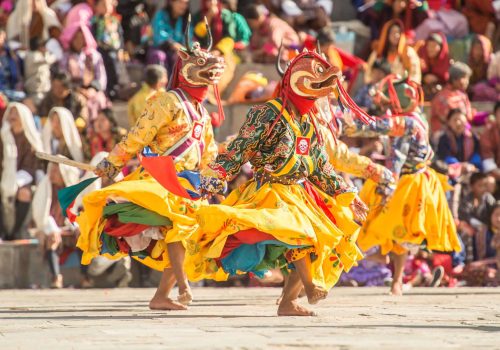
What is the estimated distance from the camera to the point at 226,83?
15.9 m

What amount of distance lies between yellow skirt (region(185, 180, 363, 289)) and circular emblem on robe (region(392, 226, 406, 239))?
251 cm

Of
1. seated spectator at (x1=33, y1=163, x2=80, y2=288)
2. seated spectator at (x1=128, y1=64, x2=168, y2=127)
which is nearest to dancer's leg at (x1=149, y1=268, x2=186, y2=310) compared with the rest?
seated spectator at (x1=128, y1=64, x2=168, y2=127)

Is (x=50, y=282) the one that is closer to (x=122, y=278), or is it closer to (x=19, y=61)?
(x=122, y=278)

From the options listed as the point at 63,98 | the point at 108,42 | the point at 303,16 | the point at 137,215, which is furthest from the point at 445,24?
the point at 137,215

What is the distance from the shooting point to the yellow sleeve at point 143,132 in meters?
9.34

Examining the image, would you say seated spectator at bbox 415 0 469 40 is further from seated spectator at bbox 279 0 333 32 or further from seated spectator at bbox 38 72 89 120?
seated spectator at bbox 38 72 89 120

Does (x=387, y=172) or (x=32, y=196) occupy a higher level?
(x=387, y=172)

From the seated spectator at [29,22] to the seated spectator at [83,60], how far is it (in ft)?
1.78

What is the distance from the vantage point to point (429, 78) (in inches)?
601

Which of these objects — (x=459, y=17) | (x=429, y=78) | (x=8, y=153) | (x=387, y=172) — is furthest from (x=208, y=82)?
(x=459, y=17)

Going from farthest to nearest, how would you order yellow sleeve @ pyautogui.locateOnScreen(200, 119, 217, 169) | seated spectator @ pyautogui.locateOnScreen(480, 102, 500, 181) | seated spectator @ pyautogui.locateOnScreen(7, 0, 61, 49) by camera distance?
seated spectator @ pyautogui.locateOnScreen(7, 0, 61, 49)
seated spectator @ pyautogui.locateOnScreen(480, 102, 500, 181)
yellow sleeve @ pyautogui.locateOnScreen(200, 119, 217, 169)

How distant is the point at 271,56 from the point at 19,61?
2.82m

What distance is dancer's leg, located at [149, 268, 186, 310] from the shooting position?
363 inches

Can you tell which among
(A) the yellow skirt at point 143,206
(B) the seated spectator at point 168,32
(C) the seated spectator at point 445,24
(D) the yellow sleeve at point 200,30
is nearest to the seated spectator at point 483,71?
(C) the seated spectator at point 445,24
